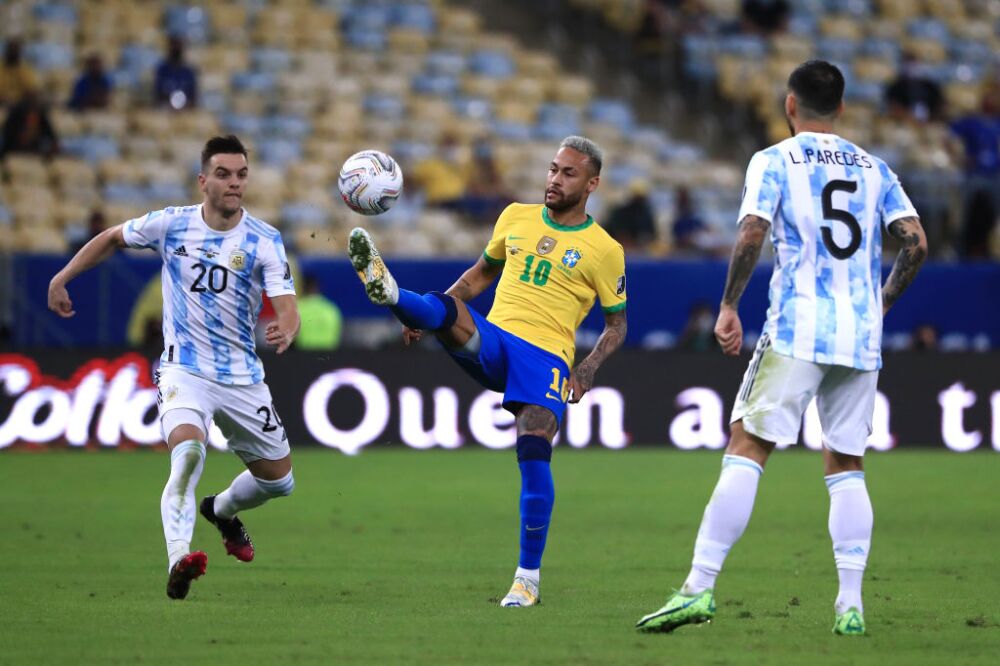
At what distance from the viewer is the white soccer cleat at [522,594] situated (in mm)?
7945

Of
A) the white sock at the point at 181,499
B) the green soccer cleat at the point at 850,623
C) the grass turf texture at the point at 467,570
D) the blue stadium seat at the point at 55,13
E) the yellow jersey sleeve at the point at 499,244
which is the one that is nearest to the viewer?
the grass turf texture at the point at 467,570

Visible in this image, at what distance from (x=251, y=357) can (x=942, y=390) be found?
36.1 feet

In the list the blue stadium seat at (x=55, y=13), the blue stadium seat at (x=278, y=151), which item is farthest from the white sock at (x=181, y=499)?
the blue stadium seat at (x=55, y=13)

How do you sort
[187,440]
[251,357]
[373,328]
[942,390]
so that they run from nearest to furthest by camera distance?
[187,440] < [251,357] < [942,390] < [373,328]

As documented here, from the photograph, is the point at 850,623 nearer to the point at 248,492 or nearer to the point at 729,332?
the point at 729,332

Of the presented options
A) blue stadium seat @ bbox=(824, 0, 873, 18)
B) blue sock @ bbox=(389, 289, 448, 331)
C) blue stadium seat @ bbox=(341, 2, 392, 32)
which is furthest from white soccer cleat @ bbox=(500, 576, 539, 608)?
blue stadium seat @ bbox=(824, 0, 873, 18)

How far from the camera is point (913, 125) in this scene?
2494 centimetres

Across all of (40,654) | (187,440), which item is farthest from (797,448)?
(40,654)

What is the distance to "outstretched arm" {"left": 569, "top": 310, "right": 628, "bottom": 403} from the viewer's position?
842 cm

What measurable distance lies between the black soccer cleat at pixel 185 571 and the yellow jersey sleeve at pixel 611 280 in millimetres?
2430

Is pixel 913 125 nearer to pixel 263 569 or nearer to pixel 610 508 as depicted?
pixel 610 508

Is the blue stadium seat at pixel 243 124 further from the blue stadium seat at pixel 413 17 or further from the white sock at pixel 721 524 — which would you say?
the white sock at pixel 721 524

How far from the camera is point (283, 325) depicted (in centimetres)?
844

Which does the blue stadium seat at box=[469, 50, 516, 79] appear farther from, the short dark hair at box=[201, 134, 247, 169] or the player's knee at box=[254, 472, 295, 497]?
the short dark hair at box=[201, 134, 247, 169]
